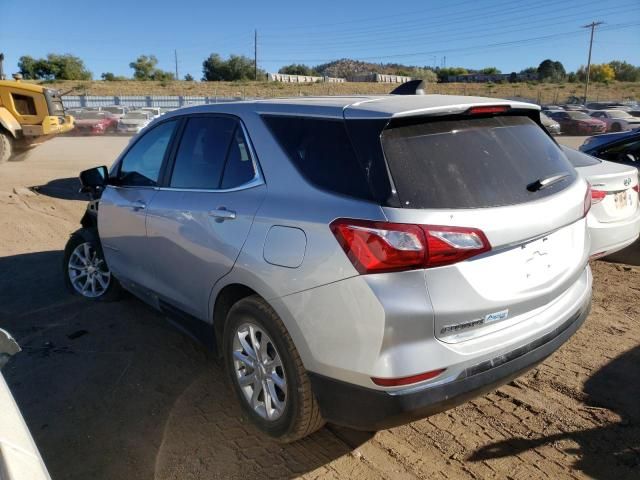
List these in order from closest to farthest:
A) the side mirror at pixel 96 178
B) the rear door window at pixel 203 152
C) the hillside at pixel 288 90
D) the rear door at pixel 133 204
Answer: the rear door window at pixel 203 152 < the rear door at pixel 133 204 < the side mirror at pixel 96 178 < the hillside at pixel 288 90

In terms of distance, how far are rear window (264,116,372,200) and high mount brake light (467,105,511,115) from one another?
66 centimetres

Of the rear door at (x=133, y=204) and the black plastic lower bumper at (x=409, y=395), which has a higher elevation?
the rear door at (x=133, y=204)

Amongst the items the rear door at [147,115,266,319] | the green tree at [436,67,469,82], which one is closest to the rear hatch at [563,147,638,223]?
the rear door at [147,115,266,319]

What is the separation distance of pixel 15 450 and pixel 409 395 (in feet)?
4.71

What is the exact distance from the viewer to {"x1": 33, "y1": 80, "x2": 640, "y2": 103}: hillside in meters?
56.5

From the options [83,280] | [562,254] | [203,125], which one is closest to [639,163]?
[562,254]

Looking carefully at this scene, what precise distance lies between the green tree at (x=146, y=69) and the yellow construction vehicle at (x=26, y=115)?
76045 mm

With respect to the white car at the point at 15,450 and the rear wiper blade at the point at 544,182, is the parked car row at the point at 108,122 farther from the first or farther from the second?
the white car at the point at 15,450

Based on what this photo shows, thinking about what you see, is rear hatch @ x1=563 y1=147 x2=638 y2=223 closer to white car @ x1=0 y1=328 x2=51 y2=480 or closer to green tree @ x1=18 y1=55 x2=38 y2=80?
white car @ x1=0 y1=328 x2=51 y2=480

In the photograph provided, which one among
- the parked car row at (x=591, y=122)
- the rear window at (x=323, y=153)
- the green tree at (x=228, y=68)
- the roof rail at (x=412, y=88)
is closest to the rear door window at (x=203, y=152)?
the rear window at (x=323, y=153)

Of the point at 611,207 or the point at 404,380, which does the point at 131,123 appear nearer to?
the point at 611,207

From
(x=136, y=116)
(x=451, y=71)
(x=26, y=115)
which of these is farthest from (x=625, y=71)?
(x=26, y=115)

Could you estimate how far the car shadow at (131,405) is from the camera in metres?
2.70

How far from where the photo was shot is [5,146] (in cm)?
1399
